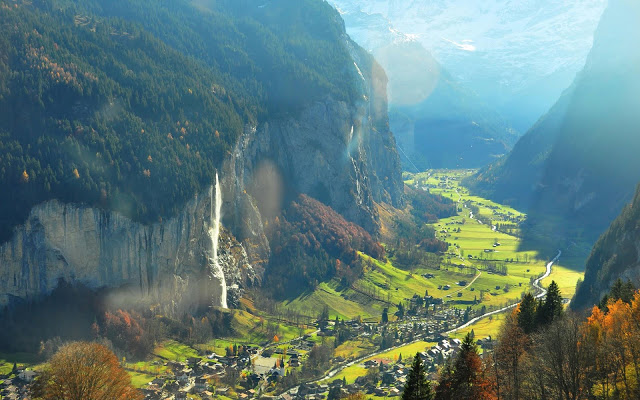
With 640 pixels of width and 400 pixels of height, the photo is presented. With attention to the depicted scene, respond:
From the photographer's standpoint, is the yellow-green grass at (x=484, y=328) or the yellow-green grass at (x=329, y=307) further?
the yellow-green grass at (x=329, y=307)

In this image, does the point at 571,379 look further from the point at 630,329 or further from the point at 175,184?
the point at 175,184

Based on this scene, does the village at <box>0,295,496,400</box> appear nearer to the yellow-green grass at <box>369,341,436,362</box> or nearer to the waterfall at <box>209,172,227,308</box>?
the yellow-green grass at <box>369,341,436,362</box>

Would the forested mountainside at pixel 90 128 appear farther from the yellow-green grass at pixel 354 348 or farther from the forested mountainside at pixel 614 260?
the forested mountainside at pixel 614 260

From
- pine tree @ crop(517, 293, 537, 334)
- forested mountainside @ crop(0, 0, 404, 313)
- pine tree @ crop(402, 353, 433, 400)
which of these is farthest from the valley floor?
pine tree @ crop(402, 353, 433, 400)

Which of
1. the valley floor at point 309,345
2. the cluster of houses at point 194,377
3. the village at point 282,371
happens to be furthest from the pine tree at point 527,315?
the cluster of houses at point 194,377

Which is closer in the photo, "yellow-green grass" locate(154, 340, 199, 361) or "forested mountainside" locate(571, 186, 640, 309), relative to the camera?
"forested mountainside" locate(571, 186, 640, 309)

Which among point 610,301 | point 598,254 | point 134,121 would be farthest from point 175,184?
point 598,254
